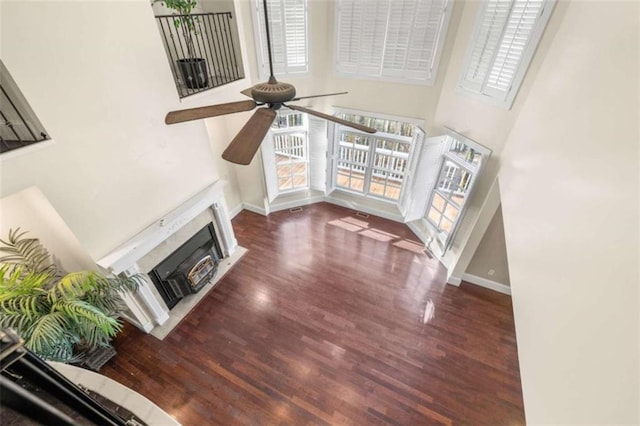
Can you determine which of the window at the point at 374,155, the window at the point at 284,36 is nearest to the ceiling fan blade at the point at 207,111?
the window at the point at 284,36

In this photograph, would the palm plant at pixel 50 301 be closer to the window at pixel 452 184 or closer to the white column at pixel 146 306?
the white column at pixel 146 306

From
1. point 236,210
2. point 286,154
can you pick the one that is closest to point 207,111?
point 286,154

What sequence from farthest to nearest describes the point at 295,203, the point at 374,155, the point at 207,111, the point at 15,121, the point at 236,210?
the point at 295,203 → the point at 236,210 → the point at 374,155 → the point at 15,121 → the point at 207,111

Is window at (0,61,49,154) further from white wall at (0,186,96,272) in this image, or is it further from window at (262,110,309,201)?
window at (262,110,309,201)

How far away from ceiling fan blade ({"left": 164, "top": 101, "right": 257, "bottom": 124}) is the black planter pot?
1842 mm

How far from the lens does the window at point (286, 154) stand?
4934 mm

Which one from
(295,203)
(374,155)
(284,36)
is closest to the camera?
(284,36)

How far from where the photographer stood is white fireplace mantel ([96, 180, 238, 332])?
280 centimetres

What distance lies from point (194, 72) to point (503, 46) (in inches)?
141

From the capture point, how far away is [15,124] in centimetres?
207

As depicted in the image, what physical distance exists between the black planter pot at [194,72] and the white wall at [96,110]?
263 mm

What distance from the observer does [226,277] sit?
4422 millimetres

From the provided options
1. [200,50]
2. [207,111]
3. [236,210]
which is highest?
[200,50]

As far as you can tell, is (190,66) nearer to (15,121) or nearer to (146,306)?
(15,121)
